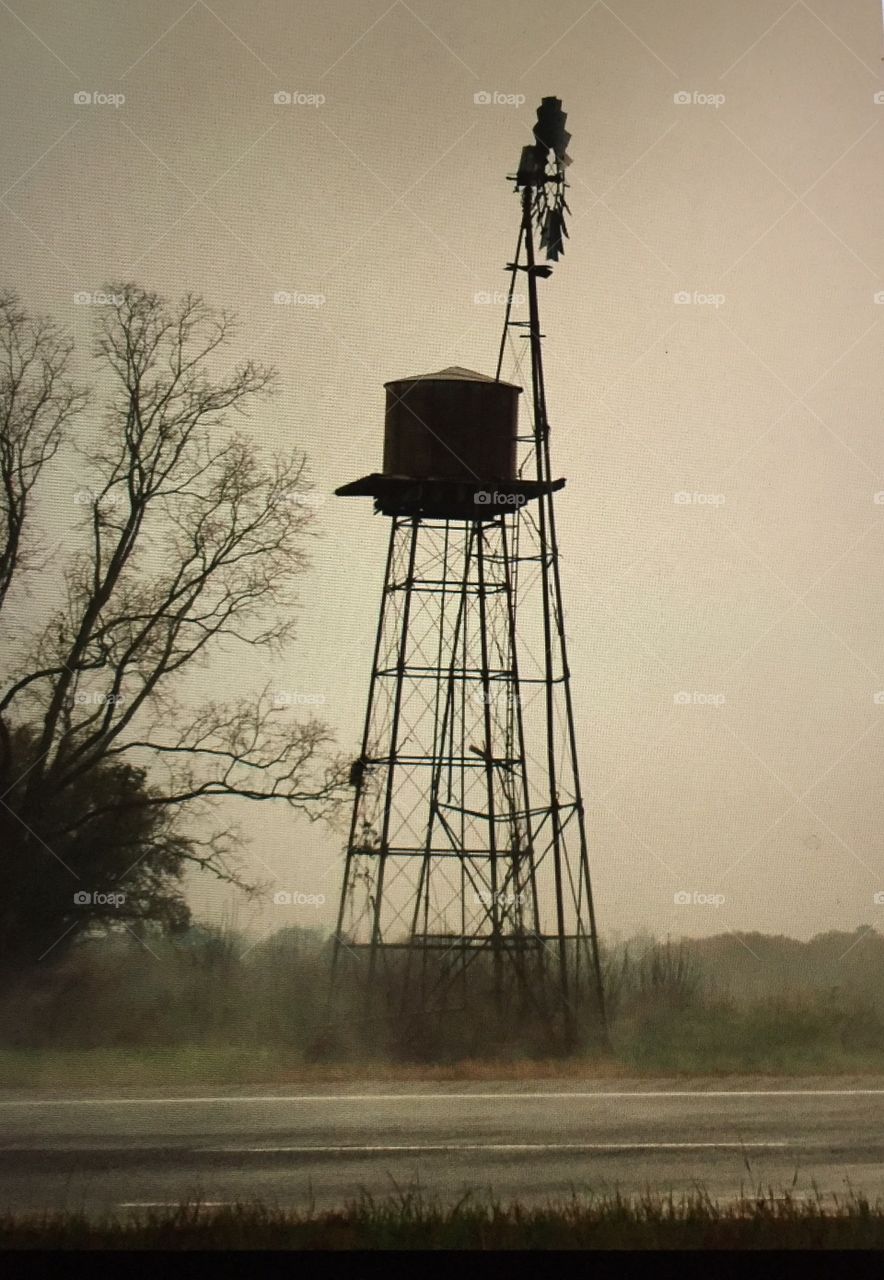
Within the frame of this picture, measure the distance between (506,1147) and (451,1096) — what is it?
0.53 meters

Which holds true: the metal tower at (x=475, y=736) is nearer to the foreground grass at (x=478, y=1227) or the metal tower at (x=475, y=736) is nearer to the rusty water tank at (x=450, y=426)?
the rusty water tank at (x=450, y=426)

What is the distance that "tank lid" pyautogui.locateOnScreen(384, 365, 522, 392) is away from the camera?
9047 mm

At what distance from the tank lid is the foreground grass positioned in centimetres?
419

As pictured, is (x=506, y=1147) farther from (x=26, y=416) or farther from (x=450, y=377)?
(x=26, y=416)

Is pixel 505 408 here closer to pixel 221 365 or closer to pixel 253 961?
pixel 221 365

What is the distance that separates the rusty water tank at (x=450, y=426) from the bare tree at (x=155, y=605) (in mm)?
596

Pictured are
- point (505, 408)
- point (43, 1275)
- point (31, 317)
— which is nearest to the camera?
point (43, 1275)

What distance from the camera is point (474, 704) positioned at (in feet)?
30.7

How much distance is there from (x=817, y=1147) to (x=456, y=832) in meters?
2.48

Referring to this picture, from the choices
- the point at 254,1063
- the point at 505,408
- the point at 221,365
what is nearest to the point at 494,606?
the point at 505,408

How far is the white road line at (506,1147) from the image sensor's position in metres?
7.79

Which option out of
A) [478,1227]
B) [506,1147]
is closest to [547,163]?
[506,1147]

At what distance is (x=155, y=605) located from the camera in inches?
354

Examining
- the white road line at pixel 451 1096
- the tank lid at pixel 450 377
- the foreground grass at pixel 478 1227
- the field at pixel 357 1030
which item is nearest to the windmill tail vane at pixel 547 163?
the tank lid at pixel 450 377
